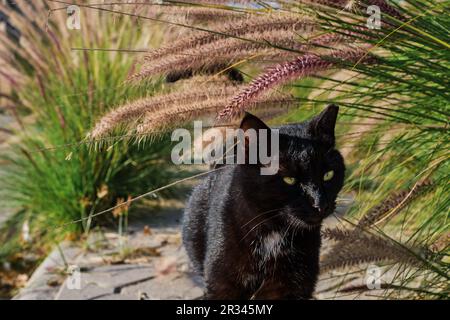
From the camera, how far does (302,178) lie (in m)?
2.27

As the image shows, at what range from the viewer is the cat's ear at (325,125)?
2271 mm

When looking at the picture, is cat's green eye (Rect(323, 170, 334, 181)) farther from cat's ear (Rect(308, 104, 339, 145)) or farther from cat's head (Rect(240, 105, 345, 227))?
cat's ear (Rect(308, 104, 339, 145))

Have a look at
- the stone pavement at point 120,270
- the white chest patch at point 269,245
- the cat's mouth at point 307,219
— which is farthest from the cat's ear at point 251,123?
the stone pavement at point 120,270

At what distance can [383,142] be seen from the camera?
2.79 m

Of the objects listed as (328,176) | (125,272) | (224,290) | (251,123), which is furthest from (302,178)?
(125,272)

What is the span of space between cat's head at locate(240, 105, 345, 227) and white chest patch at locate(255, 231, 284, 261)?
0.42ft

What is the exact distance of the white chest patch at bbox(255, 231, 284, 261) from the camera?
2414mm

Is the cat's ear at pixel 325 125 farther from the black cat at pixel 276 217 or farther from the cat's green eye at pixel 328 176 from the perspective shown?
the cat's green eye at pixel 328 176

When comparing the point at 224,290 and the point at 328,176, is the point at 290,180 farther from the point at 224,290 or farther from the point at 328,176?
the point at 224,290

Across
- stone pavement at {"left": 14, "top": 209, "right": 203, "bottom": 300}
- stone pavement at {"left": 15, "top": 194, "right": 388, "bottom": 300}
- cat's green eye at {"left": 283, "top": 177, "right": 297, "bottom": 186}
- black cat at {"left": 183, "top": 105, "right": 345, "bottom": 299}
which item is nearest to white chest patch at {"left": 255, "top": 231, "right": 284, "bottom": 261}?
black cat at {"left": 183, "top": 105, "right": 345, "bottom": 299}

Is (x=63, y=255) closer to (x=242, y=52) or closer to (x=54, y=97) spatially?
(x=54, y=97)

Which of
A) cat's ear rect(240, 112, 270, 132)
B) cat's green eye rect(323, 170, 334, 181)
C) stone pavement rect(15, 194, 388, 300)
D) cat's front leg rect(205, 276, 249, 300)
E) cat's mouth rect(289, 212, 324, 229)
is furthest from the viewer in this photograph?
stone pavement rect(15, 194, 388, 300)

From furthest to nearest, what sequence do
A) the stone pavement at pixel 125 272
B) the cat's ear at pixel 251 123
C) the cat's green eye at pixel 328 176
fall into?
the stone pavement at pixel 125 272 → the cat's green eye at pixel 328 176 → the cat's ear at pixel 251 123
